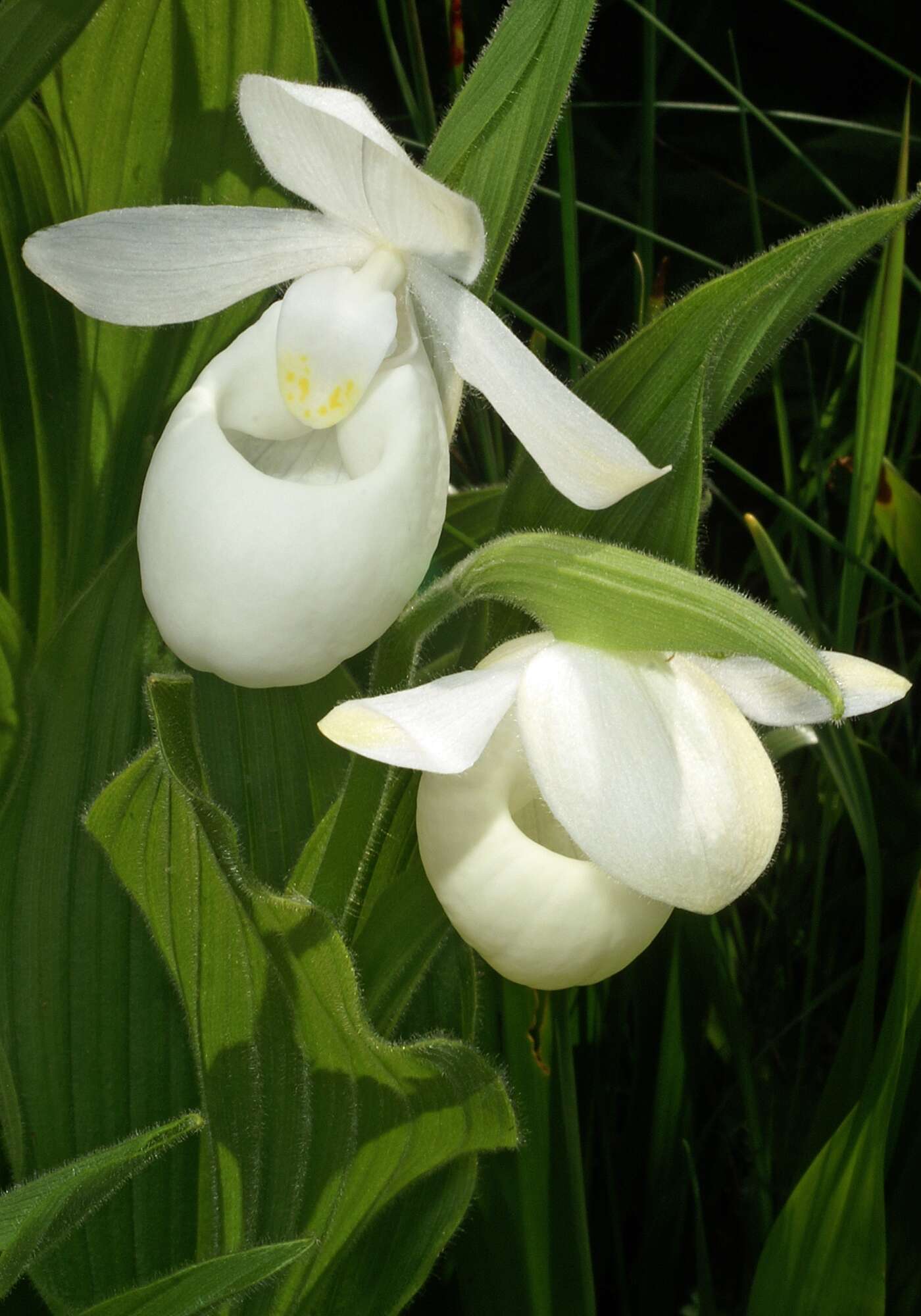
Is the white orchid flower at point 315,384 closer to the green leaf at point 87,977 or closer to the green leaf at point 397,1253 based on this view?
the green leaf at point 87,977

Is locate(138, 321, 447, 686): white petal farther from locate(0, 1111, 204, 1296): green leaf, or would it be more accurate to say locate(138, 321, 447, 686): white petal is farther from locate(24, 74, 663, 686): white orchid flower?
locate(0, 1111, 204, 1296): green leaf


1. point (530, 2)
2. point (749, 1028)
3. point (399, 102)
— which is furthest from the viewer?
point (399, 102)

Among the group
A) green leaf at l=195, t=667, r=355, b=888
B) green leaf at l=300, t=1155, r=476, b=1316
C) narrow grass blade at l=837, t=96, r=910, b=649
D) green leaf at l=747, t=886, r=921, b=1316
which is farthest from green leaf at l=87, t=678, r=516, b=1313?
narrow grass blade at l=837, t=96, r=910, b=649

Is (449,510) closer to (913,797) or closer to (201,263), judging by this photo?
(201,263)

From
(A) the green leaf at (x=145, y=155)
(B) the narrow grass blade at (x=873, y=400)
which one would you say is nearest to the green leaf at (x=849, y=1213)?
(B) the narrow grass blade at (x=873, y=400)

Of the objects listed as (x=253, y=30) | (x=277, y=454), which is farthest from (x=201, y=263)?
(x=253, y=30)

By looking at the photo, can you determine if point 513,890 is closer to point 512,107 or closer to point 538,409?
point 538,409
